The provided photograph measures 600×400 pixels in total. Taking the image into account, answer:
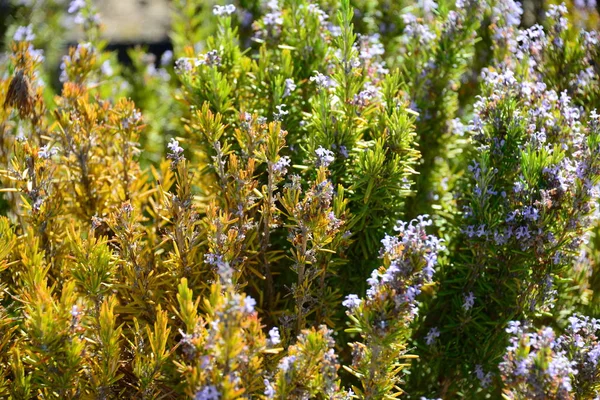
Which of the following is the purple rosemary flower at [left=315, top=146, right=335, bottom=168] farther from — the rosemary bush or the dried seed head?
the dried seed head

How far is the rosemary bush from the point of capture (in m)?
1.91

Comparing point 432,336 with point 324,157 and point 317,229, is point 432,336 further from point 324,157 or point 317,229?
point 324,157

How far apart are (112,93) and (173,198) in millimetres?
1927

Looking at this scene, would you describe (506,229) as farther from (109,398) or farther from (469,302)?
(109,398)

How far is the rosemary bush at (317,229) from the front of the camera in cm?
191

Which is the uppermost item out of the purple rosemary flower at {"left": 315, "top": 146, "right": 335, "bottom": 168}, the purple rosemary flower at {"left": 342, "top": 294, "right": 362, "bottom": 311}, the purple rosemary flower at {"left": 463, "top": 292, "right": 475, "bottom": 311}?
the purple rosemary flower at {"left": 315, "top": 146, "right": 335, "bottom": 168}

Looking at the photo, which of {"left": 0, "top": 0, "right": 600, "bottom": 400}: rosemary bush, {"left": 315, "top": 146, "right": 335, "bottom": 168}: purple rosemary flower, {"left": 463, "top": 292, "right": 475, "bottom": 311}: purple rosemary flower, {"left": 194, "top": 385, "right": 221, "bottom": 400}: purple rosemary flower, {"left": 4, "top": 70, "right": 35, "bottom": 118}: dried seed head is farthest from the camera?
{"left": 4, "top": 70, "right": 35, "bottom": 118}: dried seed head

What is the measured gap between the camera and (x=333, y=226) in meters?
2.12

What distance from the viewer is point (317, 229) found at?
6.79 feet

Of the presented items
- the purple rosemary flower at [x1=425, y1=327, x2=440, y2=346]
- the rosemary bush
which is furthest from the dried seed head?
the purple rosemary flower at [x1=425, y1=327, x2=440, y2=346]

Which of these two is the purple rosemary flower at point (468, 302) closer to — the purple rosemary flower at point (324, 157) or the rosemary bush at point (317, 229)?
the rosemary bush at point (317, 229)

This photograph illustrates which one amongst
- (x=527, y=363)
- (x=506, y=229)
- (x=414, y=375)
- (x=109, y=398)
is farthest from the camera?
(x=414, y=375)

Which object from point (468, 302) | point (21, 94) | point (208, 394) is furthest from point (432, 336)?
point (21, 94)

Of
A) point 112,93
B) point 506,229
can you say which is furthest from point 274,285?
point 112,93
